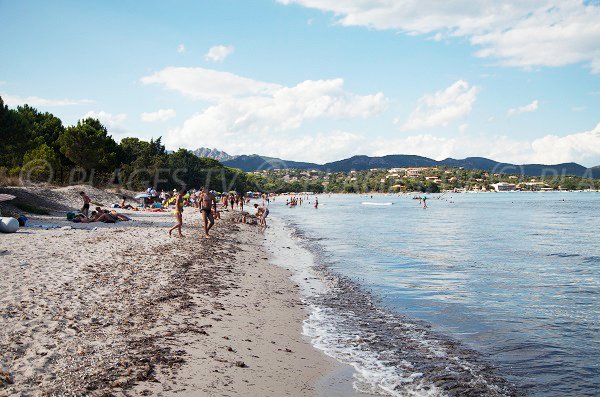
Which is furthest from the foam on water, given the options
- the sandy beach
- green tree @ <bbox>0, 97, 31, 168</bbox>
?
green tree @ <bbox>0, 97, 31, 168</bbox>

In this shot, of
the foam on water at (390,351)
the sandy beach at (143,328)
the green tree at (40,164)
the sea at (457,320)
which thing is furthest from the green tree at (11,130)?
the foam on water at (390,351)

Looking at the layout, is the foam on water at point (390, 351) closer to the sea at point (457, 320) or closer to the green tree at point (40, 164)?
the sea at point (457, 320)

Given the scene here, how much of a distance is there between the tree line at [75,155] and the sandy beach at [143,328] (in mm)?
26154

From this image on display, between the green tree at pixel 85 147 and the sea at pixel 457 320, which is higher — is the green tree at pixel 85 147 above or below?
above

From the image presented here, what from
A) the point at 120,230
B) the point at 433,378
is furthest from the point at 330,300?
the point at 120,230

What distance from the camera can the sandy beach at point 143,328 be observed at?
→ 4.76m

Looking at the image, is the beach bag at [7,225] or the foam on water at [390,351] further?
the beach bag at [7,225]

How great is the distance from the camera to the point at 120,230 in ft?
63.9

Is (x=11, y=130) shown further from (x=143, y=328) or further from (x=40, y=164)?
(x=143, y=328)

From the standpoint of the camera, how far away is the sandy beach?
476 cm

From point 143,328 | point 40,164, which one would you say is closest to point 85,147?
point 40,164

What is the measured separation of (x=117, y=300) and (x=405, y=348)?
204 inches

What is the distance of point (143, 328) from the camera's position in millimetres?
6516

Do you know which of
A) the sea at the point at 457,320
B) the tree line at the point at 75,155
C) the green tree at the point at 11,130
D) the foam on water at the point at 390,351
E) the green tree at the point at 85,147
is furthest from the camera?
the green tree at the point at 85,147
